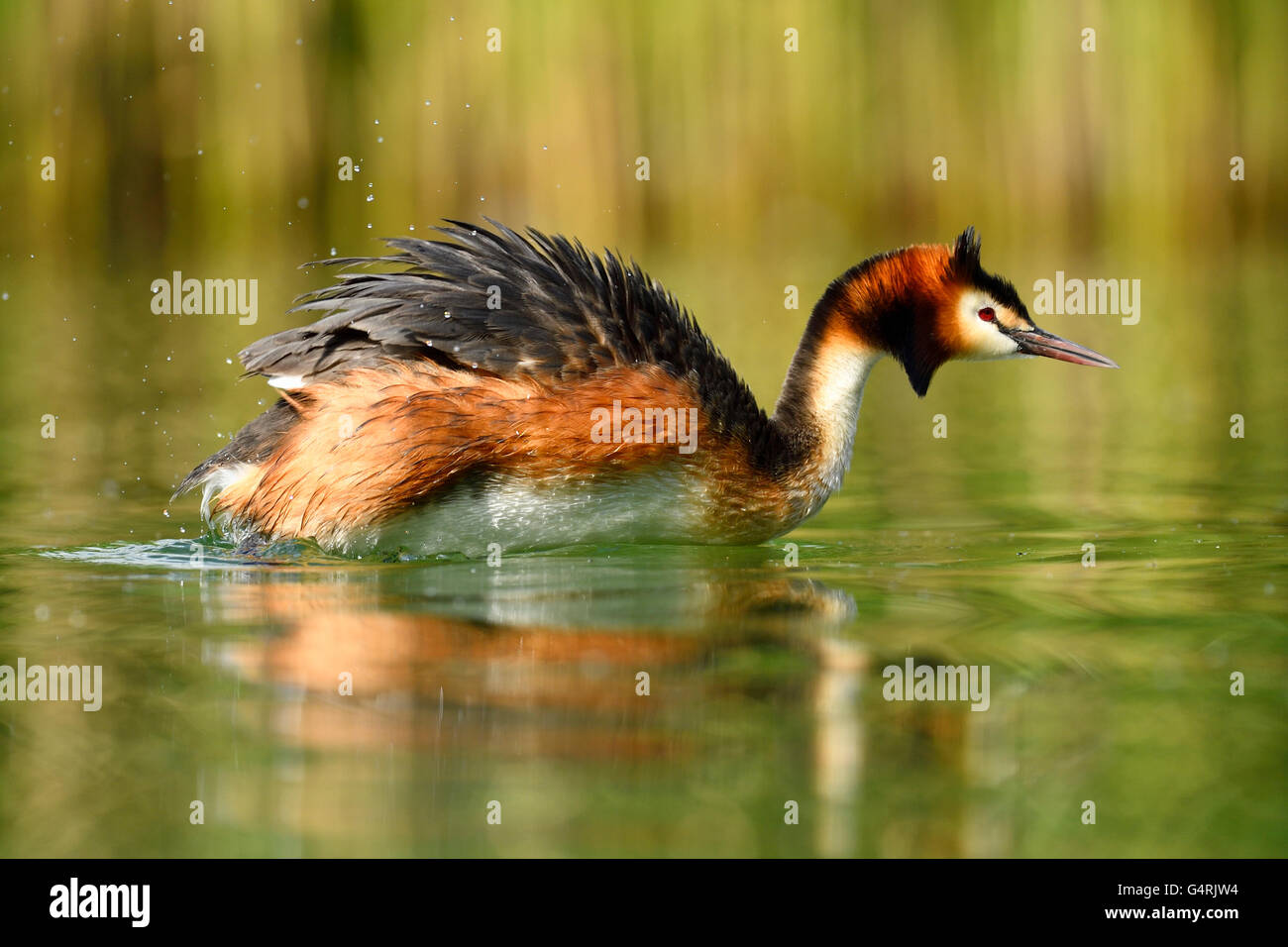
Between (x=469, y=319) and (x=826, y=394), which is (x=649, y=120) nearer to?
(x=826, y=394)

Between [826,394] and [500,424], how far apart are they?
58.4 inches

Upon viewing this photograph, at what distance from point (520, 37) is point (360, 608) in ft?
34.8

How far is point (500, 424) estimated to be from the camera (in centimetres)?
580

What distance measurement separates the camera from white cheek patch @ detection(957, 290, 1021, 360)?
21.8 ft

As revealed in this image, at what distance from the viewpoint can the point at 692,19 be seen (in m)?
15.0

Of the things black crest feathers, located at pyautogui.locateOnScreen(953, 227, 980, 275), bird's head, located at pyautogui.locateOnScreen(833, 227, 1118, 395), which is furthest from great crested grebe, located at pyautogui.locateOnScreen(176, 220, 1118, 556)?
black crest feathers, located at pyautogui.locateOnScreen(953, 227, 980, 275)

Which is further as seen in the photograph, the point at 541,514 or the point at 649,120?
the point at 649,120

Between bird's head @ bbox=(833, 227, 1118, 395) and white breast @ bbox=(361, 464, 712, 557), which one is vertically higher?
bird's head @ bbox=(833, 227, 1118, 395)

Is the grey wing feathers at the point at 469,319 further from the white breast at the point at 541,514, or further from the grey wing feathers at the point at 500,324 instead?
the white breast at the point at 541,514

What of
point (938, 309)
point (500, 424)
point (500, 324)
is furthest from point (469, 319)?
point (938, 309)

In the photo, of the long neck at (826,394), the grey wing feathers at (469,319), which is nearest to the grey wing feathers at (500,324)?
the grey wing feathers at (469,319)

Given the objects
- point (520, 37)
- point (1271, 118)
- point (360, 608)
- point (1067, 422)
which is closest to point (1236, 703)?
point (360, 608)

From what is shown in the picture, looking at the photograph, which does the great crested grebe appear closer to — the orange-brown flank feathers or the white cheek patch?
the orange-brown flank feathers

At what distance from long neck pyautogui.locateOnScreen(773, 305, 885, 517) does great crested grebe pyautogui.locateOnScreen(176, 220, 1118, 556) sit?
9cm
